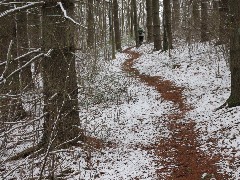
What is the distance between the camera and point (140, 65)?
73.5ft

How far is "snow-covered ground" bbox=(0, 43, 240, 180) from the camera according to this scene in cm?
699

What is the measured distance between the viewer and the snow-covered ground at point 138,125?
6.99m

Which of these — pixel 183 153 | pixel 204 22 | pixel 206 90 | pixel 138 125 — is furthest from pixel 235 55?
pixel 204 22

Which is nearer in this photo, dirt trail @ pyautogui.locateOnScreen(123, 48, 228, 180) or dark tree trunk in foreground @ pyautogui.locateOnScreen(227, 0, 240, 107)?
dirt trail @ pyautogui.locateOnScreen(123, 48, 228, 180)

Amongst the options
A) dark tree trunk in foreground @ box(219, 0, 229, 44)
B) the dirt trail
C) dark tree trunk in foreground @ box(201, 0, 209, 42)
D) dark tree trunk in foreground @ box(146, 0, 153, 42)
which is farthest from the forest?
dark tree trunk in foreground @ box(146, 0, 153, 42)

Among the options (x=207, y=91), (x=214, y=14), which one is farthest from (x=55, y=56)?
(x=214, y=14)

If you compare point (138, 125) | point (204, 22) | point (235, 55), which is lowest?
point (138, 125)

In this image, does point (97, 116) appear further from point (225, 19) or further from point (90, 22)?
point (225, 19)

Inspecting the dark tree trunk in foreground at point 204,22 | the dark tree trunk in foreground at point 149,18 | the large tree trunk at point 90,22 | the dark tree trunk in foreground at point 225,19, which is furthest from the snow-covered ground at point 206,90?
the dark tree trunk in foreground at point 149,18

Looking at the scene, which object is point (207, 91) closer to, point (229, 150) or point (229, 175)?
point (229, 150)

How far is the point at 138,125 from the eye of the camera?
1043 cm

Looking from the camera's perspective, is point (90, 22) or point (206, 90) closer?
point (90, 22)

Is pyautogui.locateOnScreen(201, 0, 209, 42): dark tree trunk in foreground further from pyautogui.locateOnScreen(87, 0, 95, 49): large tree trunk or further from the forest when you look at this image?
pyautogui.locateOnScreen(87, 0, 95, 49): large tree trunk

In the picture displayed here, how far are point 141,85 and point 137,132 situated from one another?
21.7ft
